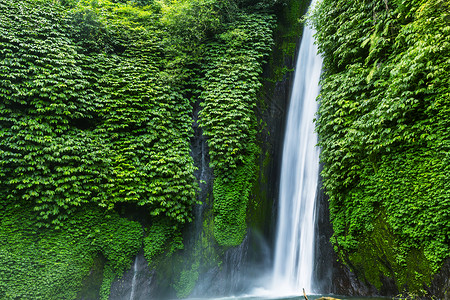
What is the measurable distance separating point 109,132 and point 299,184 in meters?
6.51

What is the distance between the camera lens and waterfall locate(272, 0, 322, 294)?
295 inches

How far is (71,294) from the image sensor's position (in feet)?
20.6

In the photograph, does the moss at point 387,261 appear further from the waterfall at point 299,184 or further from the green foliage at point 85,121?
the green foliage at point 85,121

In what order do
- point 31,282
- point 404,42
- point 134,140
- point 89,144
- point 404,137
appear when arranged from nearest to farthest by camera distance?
point 404,137 → point 404,42 → point 31,282 → point 89,144 → point 134,140

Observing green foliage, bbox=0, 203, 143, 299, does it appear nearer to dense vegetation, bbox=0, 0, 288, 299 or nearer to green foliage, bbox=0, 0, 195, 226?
dense vegetation, bbox=0, 0, 288, 299

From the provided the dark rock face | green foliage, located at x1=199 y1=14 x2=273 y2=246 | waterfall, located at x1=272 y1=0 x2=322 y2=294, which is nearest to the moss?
waterfall, located at x1=272 y1=0 x2=322 y2=294

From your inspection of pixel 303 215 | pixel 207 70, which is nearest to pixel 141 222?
pixel 303 215

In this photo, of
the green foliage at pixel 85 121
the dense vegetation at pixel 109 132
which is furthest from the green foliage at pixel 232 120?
the green foliage at pixel 85 121

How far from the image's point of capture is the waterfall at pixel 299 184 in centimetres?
748

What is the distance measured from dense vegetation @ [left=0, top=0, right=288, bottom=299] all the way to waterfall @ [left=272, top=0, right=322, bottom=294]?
1.43 m

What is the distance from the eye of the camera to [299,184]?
27.5 feet

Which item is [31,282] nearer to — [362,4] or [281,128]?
[281,128]

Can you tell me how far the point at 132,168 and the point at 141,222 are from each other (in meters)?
1.69

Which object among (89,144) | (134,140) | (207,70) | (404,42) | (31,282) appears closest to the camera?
(404,42)
